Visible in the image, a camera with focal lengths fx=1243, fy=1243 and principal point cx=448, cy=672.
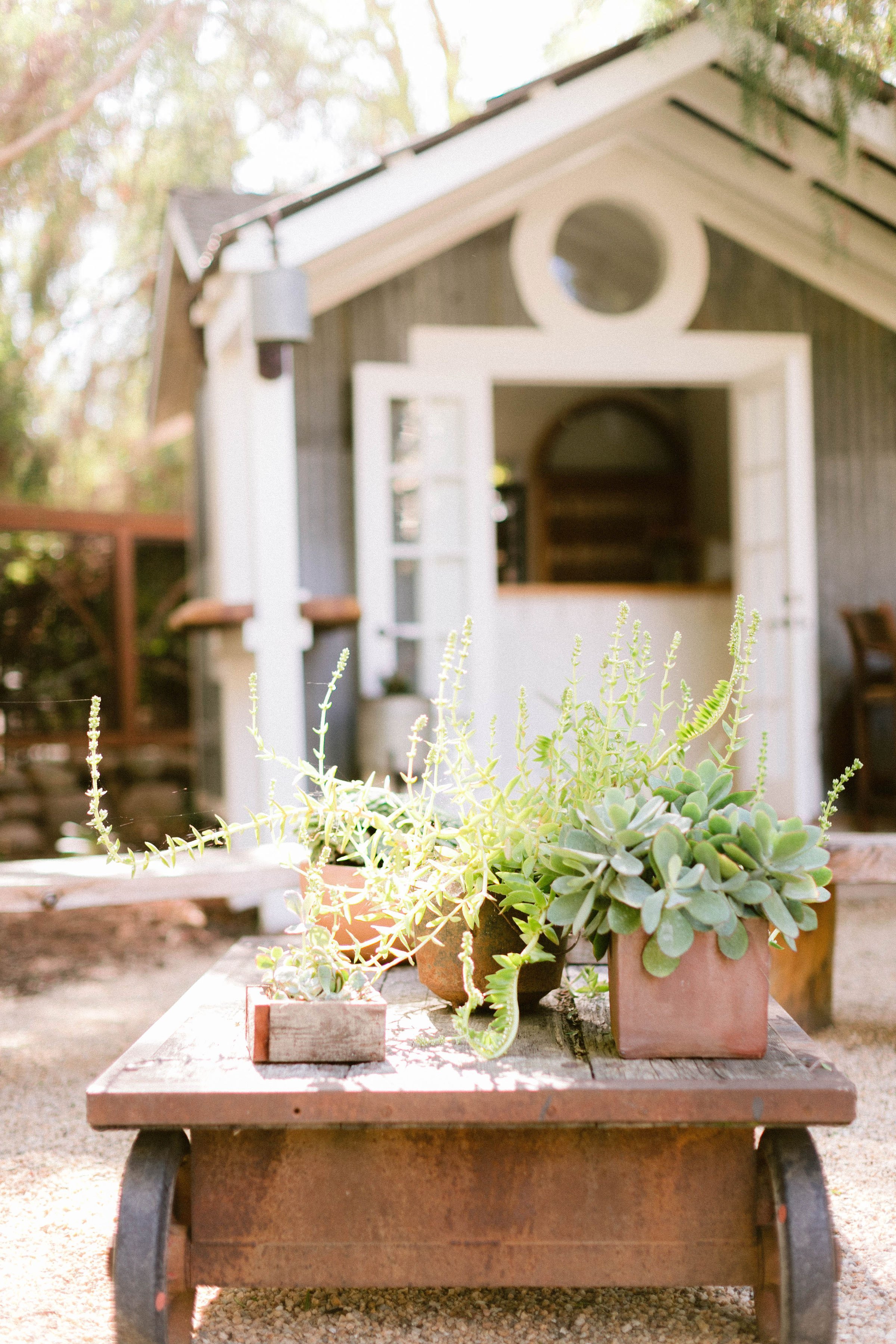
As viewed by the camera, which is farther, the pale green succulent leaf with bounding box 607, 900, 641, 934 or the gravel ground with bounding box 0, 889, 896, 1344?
the gravel ground with bounding box 0, 889, 896, 1344

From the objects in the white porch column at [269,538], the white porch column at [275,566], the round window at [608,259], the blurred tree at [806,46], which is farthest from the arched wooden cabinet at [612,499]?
the white porch column at [275,566]

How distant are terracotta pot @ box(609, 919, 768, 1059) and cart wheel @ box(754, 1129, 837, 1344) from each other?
0.12m

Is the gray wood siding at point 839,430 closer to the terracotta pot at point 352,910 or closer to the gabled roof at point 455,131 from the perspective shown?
the gabled roof at point 455,131

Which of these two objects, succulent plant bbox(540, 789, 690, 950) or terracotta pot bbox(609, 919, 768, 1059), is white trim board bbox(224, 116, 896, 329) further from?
terracotta pot bbox(609, 919, 768, 1059)

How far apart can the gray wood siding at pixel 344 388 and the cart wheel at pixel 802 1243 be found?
11.7 ft

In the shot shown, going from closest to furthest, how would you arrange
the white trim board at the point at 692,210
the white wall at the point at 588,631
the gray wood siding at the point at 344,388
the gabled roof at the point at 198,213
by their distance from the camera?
1. the white trim board at the point at 692,210
2. the gray wood siding at the point at 344,388
3. the gabled roof at the point at 198,213
4. the white wall at the point at 588,631

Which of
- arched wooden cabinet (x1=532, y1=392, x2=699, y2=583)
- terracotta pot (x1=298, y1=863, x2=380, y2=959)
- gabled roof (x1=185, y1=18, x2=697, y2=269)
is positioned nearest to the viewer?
terracotta pot (x1=298, y1=863, x2=380, y2=959)

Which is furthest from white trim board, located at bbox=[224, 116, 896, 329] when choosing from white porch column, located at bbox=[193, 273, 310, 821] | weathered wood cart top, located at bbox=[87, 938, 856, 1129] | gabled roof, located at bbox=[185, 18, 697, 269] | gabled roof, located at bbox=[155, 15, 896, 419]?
weathered wood cart top, located at bbox=[87, 938, 856, 1129]

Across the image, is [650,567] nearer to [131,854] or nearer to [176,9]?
[176,9]

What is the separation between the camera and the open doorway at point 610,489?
8.18 metres

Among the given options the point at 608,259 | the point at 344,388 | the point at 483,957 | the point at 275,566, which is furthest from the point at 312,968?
the point at 608,259

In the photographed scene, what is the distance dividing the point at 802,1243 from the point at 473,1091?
0.44m

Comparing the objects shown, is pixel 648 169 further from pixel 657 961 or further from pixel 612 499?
pixel 657 961

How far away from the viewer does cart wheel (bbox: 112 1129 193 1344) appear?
1470 millimetres
